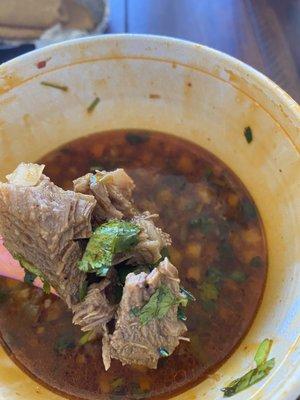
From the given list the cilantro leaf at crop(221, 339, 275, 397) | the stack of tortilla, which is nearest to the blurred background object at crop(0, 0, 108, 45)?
the stack of tortilla

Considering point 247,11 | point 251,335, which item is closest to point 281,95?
point 251,335

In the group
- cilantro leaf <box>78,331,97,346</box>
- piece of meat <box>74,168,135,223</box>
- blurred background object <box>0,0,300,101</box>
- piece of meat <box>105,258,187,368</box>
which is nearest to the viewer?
piece of meat <box>105,258,187,368</box>

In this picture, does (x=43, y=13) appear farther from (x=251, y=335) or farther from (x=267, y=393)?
(x=267, y=393)

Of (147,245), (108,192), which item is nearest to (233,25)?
(108,192)

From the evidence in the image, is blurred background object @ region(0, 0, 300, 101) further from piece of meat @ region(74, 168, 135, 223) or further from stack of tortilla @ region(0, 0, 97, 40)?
piece of meat @ region(74, 168, 135, 223)

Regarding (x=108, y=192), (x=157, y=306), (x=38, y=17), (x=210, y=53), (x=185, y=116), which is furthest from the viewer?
(x=38, y=17)

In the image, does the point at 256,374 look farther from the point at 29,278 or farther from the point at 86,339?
the point at 29,278

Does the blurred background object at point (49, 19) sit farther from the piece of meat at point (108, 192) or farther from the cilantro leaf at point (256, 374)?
the cilantro leaf at point (256, 374)
